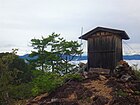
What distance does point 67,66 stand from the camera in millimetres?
26297

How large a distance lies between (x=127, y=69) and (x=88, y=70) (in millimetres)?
3473

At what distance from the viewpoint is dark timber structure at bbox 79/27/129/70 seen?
19906 millimetres

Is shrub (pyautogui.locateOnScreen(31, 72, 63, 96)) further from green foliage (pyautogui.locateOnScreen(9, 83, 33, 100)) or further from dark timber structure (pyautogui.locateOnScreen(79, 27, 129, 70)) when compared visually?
dark timber structure (pyautogui.locateOnScreen(79, 27, 129, 70))

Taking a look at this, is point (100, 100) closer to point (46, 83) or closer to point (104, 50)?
point (46, 83)

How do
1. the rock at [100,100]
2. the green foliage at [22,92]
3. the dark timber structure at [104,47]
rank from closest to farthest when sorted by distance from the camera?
the rock at [100,100] < the dark timber structure at [104,47] < the green foliage at [22,92]

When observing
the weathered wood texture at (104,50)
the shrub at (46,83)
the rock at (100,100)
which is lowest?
the rock at (100,100)

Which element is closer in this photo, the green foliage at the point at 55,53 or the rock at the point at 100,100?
the rock at the point at 100,100

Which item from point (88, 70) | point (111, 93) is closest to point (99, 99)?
point (111, 93)

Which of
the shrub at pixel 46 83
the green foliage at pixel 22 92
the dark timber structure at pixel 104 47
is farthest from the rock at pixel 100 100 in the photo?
the green foliage at pixel 22 92

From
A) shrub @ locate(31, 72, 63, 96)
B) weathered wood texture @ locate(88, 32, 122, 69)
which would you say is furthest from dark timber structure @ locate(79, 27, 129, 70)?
shrub @ locate(31, 72, 63, 96)

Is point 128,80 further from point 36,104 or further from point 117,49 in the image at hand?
point 36,104

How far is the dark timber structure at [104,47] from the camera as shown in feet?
65.3

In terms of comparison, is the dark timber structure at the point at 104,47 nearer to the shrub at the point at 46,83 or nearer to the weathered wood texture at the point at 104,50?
the weathered wood texture at the point at 104,50

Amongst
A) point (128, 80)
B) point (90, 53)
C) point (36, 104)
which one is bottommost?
point (36, 104)
